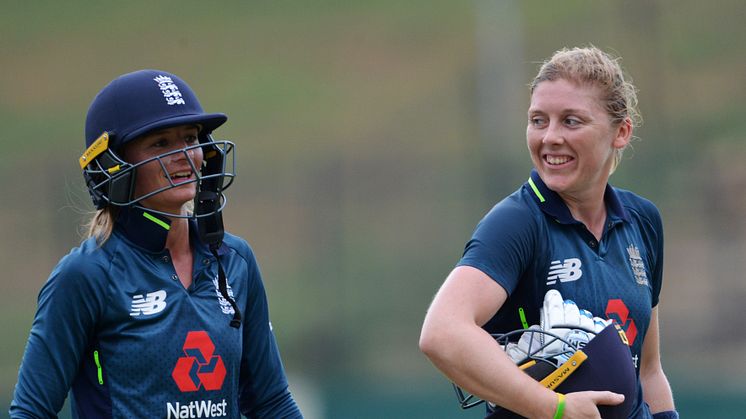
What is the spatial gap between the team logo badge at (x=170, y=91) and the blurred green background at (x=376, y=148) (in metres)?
5.76

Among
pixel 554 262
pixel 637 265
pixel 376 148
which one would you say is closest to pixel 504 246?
pixel 554 262

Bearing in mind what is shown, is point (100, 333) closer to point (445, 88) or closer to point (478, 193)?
point (478, 193)

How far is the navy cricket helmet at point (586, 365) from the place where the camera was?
2.49 metres

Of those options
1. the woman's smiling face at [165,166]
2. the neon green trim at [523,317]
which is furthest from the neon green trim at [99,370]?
the neon green trim at [523,317]

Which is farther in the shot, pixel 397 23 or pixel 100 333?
pixel 397 23

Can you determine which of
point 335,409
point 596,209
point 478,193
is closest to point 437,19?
point 478,193

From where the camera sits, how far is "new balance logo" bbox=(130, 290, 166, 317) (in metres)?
2.51

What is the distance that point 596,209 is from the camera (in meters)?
2.80

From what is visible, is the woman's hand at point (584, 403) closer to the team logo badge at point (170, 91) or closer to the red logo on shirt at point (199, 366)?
the red logo on shirt at point (199, 366)

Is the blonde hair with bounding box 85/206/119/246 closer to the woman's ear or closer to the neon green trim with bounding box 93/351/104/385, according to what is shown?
the neon green trim with bounding box 93/351/104/385

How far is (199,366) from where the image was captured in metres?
2.54

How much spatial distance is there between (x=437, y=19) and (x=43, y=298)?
31.2 feet

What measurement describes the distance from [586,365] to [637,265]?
402mm

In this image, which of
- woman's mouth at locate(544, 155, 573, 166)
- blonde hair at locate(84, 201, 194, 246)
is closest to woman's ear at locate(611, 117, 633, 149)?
woman's mouth at locate(544, 155, 573, 166)
